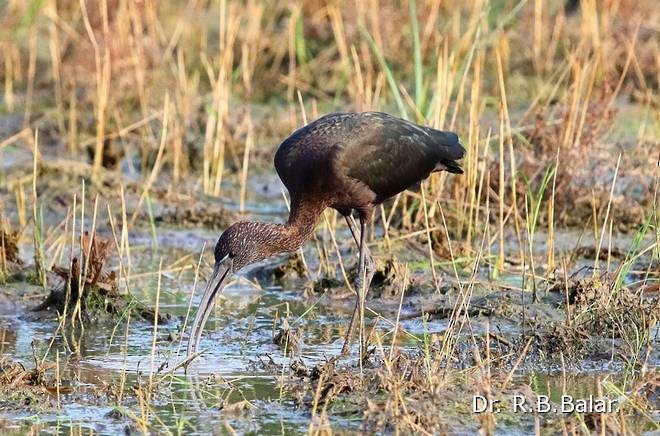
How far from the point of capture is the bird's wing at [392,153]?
655 cm

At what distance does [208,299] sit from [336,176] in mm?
864

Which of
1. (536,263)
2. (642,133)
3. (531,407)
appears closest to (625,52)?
(642,133)

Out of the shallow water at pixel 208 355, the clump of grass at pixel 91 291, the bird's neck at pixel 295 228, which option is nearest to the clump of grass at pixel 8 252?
the shallow water at pixel 208 355

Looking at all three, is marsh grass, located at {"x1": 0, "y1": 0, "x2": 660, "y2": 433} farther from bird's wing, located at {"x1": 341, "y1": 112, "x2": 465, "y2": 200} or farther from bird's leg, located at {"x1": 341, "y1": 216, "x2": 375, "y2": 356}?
bird's wing, located at {"x1": 341, "y1": 112, "x2": 465, "y2": 200}

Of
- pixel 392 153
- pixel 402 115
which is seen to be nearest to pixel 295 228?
pixel 392 153

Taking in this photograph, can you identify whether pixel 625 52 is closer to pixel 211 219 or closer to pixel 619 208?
pixel 619 208

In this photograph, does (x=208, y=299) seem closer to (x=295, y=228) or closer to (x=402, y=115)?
(x=295, y=228)

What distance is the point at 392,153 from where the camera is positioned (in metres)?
6.70

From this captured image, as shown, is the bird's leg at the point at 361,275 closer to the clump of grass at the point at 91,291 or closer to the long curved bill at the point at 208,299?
the long curved bill at the point at 208,299

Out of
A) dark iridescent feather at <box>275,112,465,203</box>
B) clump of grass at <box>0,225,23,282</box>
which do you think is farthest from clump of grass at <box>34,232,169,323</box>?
dark iridescent feather at <box>275,112,465,203</box>

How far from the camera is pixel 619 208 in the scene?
8492mm

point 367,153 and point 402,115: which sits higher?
point 367,153

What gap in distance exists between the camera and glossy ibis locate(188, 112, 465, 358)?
6.23 metres

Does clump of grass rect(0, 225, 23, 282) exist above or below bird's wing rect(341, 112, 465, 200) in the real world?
below
